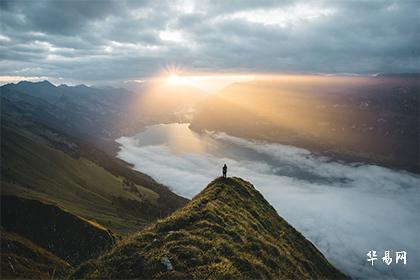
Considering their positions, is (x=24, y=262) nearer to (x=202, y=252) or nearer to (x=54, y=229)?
(x=54, y=229)

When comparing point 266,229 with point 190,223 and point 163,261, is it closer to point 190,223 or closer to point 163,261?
point 190,223

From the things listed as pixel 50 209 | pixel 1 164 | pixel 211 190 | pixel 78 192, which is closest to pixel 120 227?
pixel 50 209

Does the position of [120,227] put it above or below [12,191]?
below

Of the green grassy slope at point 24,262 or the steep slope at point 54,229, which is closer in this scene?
the green grassy slope at point 24,262

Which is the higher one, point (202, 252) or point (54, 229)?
point (202, 252)

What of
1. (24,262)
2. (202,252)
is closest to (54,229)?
(24,262)

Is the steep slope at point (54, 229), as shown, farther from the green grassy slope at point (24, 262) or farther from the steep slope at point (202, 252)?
the steep slope at point (202, 252)

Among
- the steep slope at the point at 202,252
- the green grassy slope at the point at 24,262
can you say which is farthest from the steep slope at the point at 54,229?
the steep slope at the point at 202,252
